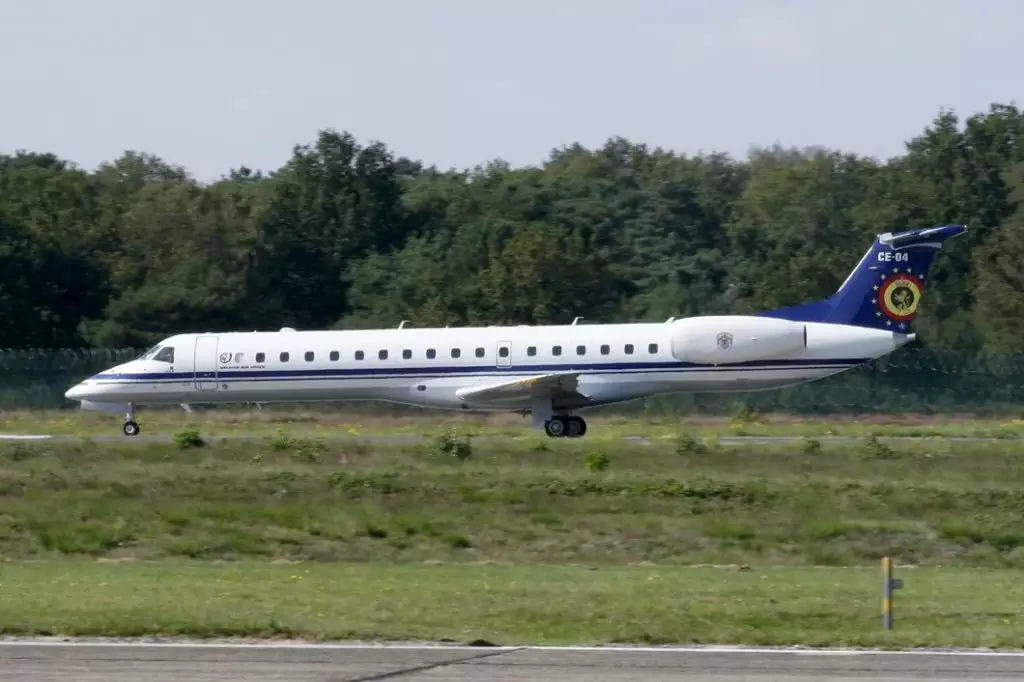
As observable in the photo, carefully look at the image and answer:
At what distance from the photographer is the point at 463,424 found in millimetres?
43969

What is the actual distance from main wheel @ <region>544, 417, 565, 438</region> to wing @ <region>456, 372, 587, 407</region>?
60cm

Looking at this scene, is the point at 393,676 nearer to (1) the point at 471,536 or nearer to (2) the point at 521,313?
(1) the point at 471,536

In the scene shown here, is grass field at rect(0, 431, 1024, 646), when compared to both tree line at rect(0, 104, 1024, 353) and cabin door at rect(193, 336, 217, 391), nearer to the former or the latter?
cabin door at rect(193, 336, 217, 391)

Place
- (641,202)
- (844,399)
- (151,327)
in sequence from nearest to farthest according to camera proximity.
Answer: (844,399)
(151,327)
(641,202)

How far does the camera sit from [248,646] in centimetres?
1432

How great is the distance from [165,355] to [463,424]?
851 cm

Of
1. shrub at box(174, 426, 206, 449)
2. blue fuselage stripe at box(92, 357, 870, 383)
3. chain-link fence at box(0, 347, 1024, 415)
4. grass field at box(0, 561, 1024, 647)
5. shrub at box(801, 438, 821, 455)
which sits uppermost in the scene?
blue fuselage stripe at box(92, 357, 870, 383)

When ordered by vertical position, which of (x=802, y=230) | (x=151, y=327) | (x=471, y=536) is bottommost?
(x=471, y=536)

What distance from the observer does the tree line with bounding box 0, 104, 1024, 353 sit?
65562mm

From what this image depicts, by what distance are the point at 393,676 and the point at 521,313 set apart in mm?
52597

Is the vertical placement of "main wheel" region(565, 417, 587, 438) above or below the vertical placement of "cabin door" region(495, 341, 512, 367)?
below

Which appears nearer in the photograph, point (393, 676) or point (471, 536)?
point (393, 676)

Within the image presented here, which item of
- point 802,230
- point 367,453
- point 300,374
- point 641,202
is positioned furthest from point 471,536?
point 641,202

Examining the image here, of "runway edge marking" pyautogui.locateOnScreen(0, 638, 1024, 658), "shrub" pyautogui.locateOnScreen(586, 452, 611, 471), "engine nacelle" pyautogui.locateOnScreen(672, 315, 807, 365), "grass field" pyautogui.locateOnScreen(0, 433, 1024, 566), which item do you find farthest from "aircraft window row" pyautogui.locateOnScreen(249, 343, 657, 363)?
"runway edge marking" pyautogui.locateOnScreen(0, 638, 1024, 658)
